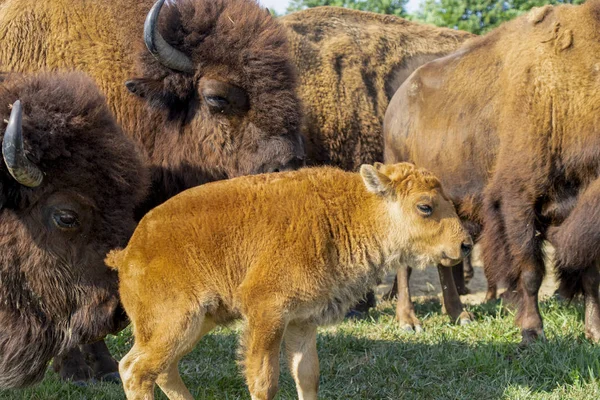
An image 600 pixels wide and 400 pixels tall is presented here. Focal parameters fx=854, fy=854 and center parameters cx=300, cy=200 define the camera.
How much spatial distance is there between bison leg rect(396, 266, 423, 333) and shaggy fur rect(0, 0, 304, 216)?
2.43 m

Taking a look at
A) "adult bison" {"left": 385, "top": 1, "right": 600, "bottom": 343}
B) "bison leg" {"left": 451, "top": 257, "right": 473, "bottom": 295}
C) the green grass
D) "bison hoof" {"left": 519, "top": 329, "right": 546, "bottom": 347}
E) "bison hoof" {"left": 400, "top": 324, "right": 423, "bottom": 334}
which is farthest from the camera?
"bison leg" {"left": 451, "top": 257, "right": 473, "bottom": 295}

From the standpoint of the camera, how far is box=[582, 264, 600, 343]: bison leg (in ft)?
23.1

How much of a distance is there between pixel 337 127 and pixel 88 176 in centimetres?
442

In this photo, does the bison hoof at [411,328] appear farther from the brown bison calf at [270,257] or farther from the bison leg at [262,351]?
the bison leg at [262,351]

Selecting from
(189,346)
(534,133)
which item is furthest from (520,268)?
(189,346)

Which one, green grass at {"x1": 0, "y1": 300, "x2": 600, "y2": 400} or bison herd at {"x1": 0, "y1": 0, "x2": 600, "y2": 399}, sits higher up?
bison herd at {"x1": 0, "y1": 0, "x2": 600, "y2": 399}

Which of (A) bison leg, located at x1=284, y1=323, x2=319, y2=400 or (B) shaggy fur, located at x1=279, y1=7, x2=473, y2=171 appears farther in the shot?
(B) shaggy fur, located at x1=279, y1=7, x2=473, y2=171

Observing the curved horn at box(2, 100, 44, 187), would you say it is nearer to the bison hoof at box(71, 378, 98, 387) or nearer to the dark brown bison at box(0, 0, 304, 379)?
the dark brown bison at box(0, 0, 304, 379)

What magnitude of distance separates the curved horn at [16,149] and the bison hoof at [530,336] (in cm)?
404

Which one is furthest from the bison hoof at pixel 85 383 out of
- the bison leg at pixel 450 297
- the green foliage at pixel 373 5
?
the green foliage at pixel 373 5

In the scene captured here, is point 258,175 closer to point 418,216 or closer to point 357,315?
point 418,216

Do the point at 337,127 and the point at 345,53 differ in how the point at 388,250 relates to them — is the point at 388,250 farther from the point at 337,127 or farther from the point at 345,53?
the point at 345,53

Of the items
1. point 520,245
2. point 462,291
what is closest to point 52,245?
point 520,245

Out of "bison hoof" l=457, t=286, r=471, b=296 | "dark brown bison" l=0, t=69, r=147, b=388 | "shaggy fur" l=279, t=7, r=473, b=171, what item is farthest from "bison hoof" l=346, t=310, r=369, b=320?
"dark brown bison" l=0, t=69, r=147, b=388
